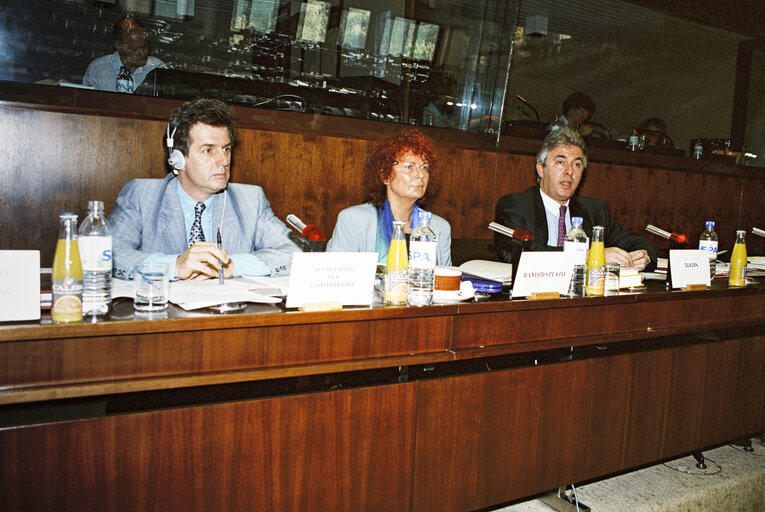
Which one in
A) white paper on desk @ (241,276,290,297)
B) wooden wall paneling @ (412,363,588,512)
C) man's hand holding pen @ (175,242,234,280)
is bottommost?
wooden wall paneling @ (412,363,588,512)

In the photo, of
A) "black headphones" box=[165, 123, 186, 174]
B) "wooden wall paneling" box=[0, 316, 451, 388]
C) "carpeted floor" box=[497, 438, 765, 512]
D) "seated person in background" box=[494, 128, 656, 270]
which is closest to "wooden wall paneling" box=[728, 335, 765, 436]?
"carpeted floor" box=[497, 438, 765, 512]

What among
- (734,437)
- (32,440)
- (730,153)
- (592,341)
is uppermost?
(730,153)

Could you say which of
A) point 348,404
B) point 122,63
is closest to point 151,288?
point 348,404

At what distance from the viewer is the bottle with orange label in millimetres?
1073

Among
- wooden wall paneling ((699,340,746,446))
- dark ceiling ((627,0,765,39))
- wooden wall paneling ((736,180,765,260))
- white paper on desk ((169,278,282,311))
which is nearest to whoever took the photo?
white paper on desk ((169,278,282,311))

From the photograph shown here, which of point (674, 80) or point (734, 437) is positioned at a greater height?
point (674, 80)

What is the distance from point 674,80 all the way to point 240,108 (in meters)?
5.68

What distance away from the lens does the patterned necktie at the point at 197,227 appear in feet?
6.82

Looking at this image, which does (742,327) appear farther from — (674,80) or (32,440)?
(674,80)

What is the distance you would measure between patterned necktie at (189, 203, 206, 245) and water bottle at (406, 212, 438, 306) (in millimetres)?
961

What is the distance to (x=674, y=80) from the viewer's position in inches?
260

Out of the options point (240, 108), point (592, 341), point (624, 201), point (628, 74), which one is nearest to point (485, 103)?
point (624, 201)

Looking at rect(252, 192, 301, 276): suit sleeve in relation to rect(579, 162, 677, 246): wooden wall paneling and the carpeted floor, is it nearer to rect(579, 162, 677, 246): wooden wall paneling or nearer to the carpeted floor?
the carpeted floor

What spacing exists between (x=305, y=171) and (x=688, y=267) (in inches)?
64.1
